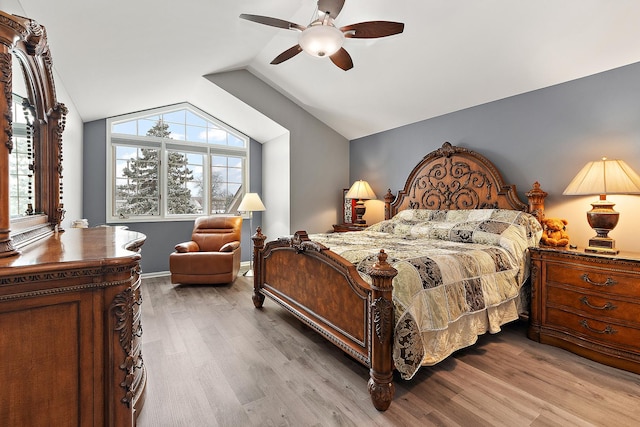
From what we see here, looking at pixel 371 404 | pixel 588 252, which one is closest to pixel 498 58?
pixel 588 252

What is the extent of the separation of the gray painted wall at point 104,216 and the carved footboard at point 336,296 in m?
2.31

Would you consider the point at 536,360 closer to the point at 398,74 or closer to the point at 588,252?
the point at 588,252

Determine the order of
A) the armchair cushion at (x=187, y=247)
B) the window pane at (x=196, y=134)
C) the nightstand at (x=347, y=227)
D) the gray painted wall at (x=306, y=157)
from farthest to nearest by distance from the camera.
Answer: the window pane at (x=196, y=134)
the nightstand at (x=347, y=227)
the gray painted wall at (x=306, y=157)
the armchair cushion at (x=187, y=247)

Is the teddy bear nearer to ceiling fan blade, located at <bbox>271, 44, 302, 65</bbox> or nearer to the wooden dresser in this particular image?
ceiling fan blade, located at <bbox>271, 44, 302, 65</bbox>

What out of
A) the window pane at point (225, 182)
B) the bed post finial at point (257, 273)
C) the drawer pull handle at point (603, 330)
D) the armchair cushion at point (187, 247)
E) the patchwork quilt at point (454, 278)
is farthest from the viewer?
the window pane at point (225, 182)

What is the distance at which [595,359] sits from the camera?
7.48ft

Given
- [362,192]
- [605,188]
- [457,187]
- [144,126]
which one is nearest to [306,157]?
[362,192]

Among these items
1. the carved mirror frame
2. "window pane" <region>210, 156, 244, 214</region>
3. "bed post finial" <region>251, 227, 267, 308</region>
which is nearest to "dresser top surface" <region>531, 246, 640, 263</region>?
"bed post finial" <region>251, 227, 267, 308</region>

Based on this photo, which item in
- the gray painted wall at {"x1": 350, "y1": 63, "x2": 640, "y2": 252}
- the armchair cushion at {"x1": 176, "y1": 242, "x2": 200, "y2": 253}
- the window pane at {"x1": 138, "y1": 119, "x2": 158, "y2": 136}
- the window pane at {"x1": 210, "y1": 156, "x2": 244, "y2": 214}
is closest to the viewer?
the gray painted wall at {"x1": 350, "y1": 63, "x2": 640, "y2": 252}

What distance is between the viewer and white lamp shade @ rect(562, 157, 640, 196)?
7.74 ft

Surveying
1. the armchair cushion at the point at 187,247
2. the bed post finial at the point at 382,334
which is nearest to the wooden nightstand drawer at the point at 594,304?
the bed post finial at the point at 382,334

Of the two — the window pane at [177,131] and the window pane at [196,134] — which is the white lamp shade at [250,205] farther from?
the window pane at [177,131]

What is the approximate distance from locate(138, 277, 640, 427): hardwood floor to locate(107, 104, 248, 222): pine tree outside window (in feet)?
9.07

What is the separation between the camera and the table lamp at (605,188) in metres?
2.37
